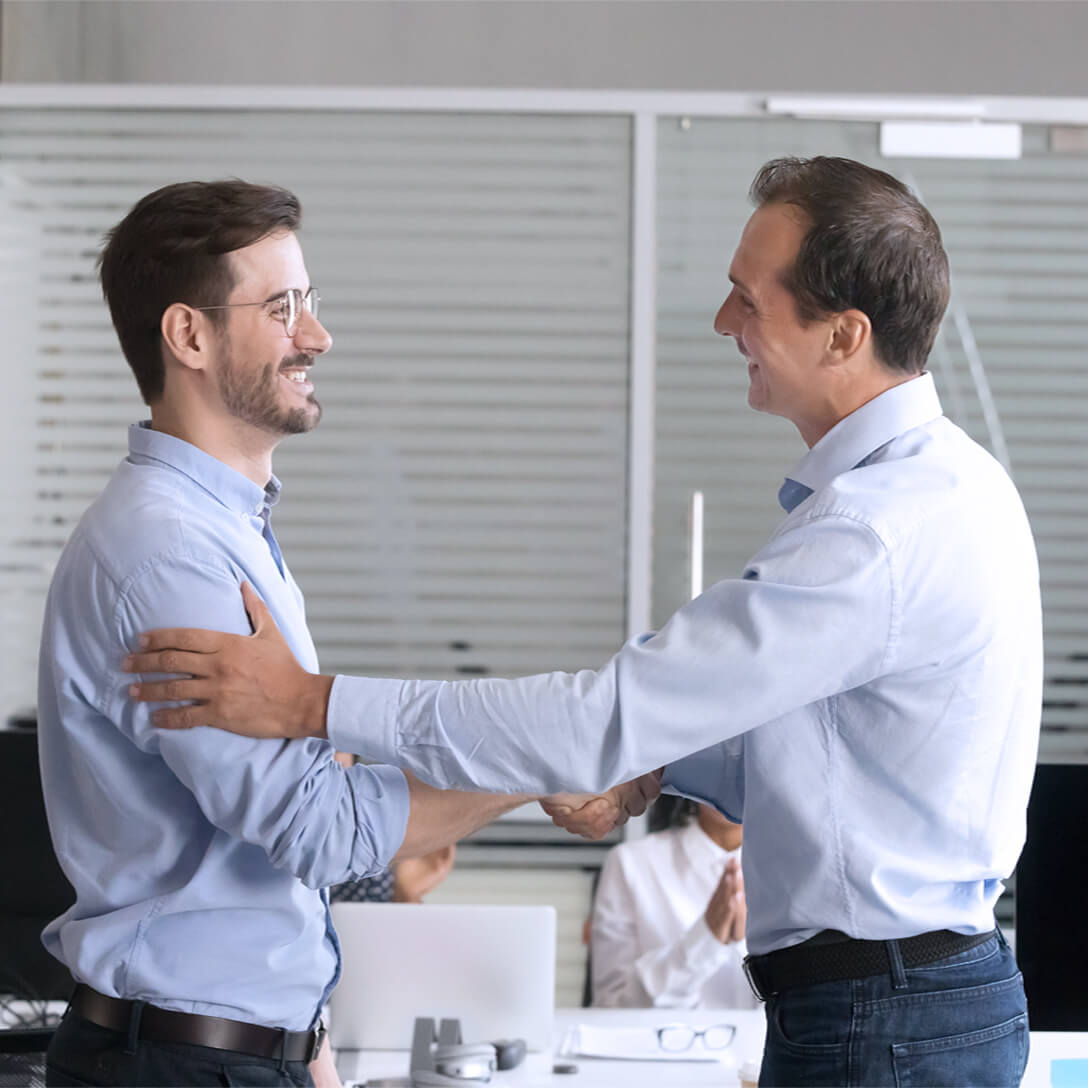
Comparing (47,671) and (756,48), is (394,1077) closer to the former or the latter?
(47,671)

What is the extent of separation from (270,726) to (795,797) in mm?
548

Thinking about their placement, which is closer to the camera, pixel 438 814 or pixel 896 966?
pixel 896 966

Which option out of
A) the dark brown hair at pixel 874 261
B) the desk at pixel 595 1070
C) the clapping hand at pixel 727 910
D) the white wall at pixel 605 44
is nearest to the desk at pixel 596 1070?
the desk at pixel 595 1070

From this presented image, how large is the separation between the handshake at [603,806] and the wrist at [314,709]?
1.70 ft

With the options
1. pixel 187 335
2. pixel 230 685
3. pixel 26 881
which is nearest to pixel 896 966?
pixel 230 685

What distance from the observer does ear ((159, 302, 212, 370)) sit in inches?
63.5

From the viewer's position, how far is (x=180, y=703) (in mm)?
1411

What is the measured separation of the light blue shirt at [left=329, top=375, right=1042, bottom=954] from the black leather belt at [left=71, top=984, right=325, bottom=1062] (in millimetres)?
311

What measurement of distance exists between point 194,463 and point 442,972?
1283mm

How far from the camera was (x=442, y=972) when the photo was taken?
8.16ft

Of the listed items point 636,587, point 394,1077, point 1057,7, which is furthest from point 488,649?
point 1057,7

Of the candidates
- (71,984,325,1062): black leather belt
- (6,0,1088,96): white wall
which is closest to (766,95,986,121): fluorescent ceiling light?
(6,0,1088,96): white wall

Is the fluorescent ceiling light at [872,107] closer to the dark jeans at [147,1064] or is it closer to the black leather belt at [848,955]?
the black leather belt at [848,955]

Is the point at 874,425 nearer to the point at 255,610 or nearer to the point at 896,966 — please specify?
the point at 896,966
